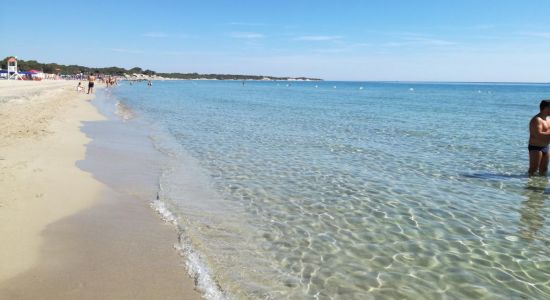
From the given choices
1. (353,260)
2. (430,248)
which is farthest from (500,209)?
(353,260)

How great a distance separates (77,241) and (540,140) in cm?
1022

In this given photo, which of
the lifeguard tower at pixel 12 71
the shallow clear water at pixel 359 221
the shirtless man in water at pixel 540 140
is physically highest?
the lifeguard tower at pixel 12 71

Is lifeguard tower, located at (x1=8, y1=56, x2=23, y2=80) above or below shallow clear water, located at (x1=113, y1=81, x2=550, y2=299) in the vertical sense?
above

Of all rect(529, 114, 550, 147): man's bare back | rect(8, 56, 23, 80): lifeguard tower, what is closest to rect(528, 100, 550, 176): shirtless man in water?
rect(529, 114, 550, 147): man's bare back

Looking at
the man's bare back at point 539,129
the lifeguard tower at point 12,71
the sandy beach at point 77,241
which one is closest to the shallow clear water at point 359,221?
the sandy beach at point 77,241

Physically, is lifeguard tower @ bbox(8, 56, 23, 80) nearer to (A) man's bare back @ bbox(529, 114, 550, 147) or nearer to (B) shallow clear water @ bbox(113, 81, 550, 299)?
(B) shallow clear water @ bbox(113, 81, 550, 299)

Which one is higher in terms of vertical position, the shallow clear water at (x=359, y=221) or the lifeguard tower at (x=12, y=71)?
the lifeguard tower at (x=12, y=71)

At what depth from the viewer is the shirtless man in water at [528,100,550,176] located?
1016 centimetres

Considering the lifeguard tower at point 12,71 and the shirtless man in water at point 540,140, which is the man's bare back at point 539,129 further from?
the lifeguard tower at point 12,71

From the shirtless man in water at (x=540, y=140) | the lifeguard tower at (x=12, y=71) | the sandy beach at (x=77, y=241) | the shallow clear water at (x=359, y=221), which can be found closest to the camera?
the sandy beach at (x=77, y=241)

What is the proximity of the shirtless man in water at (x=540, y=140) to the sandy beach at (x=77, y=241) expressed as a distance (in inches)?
353

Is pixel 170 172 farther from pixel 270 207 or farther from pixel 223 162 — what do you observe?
pixel 270 207

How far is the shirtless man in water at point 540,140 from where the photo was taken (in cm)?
1016

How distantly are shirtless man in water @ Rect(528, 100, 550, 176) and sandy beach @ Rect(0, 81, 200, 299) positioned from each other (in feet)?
29.4
